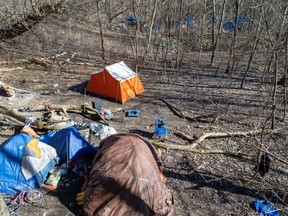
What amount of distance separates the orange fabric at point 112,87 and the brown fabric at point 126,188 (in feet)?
16.8

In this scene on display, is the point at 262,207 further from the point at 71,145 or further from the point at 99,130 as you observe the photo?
the point at 99,130

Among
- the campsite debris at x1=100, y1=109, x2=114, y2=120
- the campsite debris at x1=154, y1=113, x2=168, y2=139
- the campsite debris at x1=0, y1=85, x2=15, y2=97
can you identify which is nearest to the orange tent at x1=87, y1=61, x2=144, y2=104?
the campsite debris at x1=100, y1=109, x2=114, y2=120

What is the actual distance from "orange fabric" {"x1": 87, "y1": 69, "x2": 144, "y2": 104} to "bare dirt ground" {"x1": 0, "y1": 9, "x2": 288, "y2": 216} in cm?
31

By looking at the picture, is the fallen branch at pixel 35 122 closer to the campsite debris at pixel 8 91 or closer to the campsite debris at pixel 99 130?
the campsite debris at pixel 99 130

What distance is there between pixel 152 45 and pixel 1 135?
468 inches

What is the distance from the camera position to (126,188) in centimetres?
595

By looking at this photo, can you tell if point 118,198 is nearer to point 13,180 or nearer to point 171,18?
point 13,180

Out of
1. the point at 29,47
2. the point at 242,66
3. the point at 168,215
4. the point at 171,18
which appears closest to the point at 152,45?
the point at 171,18

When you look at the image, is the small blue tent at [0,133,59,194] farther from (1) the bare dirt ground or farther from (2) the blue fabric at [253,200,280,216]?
(2) the blue fabric at [253,200,280,216]

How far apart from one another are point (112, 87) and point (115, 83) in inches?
8.4

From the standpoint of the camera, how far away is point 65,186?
702 cm

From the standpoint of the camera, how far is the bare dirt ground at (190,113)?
6863mm

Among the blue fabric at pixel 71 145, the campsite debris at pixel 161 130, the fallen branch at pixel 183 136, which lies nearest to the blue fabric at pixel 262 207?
the fallen branch at pixel 183 136

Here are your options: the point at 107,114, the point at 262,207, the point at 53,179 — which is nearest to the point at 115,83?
the point at 107,114
